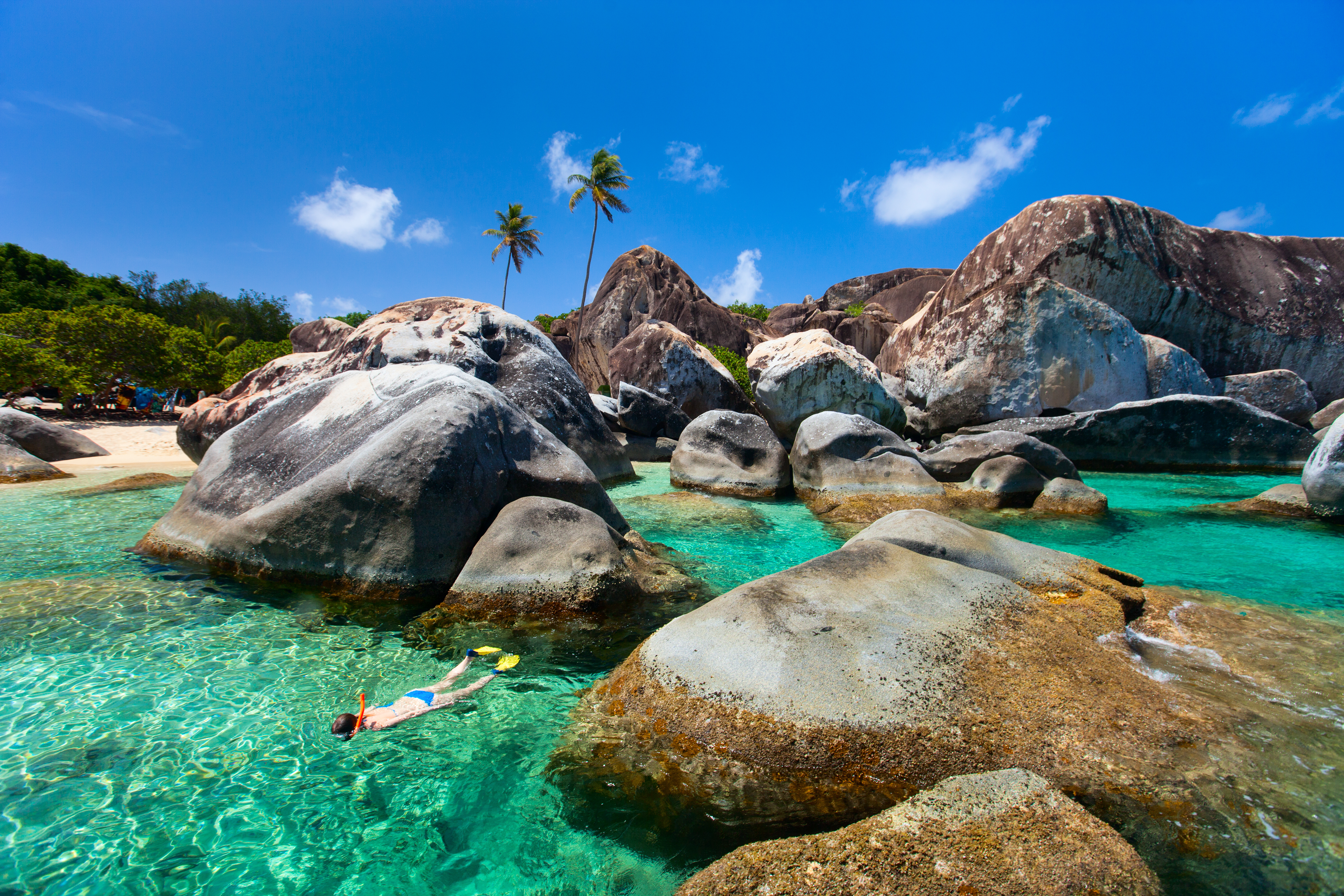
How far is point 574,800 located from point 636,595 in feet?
6.70

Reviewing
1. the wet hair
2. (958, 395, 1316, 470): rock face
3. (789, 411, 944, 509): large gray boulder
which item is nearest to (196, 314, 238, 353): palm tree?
(789, 411, 944, 509): large gray boulder

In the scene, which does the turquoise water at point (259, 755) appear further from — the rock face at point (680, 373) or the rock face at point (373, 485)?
the rock face at point (680, 373)

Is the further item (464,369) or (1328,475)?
(464,369)

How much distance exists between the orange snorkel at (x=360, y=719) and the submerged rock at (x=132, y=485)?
6659 millimetres

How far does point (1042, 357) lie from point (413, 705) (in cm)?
1606

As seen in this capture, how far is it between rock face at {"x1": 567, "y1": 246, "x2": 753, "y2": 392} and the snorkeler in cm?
2055

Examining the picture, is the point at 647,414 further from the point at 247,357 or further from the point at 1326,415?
the point at 1326,415

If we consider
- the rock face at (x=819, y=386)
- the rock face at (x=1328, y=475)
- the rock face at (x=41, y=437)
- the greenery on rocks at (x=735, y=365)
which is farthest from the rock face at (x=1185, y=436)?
the rock face at (x=41, y=437)

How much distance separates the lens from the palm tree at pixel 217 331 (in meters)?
26.9

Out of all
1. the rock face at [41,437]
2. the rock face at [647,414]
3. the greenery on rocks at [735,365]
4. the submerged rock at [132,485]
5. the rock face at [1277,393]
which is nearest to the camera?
the submerged rock at [132,485]

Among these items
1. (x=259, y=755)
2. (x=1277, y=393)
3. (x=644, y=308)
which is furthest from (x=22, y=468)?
(x=1277, y=393)

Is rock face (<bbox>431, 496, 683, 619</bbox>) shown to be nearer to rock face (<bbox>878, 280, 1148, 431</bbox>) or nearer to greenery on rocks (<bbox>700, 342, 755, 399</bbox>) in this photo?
rock face (<bbox>878, 280, 1148, 431</bbox>)

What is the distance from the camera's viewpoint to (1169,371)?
14.7 meters

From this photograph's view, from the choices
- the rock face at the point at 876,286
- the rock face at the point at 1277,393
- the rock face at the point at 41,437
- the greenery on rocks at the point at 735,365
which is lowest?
the rock face at the point at 41,437
